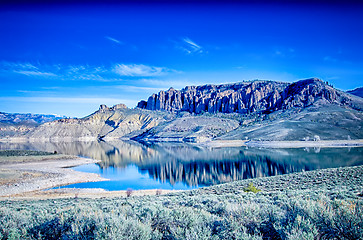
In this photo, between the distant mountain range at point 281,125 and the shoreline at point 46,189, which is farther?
the distant mountain range at point 281,125

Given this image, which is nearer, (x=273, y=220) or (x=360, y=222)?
(x=360, y=222)

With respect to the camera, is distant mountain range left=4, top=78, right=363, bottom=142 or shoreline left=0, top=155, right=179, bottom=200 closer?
shoreline left=0, top=155, right=179, bottom=200

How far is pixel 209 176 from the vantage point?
120ft

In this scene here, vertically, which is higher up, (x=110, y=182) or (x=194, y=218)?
(x=194, y=218)

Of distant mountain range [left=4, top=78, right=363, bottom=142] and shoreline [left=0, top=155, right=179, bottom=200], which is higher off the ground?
distant mountain range [left=4, top=78, right=363, bottom=142]

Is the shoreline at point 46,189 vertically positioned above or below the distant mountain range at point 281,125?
below

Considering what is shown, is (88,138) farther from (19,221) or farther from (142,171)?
(19,221)

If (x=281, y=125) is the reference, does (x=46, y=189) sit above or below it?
below

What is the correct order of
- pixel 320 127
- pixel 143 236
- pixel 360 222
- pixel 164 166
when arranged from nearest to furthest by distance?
pixel 360 222 < pixel 143 236 < pixel 164 166 < pixel 320 127

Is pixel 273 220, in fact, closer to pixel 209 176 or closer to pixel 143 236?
pixel 143 236

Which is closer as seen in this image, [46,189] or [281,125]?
[46,189]

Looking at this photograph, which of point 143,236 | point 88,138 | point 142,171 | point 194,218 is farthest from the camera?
point 88,138

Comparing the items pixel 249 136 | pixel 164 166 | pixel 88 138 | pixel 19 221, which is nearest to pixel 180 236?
pixel 19 221

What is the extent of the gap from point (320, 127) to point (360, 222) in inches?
4295
